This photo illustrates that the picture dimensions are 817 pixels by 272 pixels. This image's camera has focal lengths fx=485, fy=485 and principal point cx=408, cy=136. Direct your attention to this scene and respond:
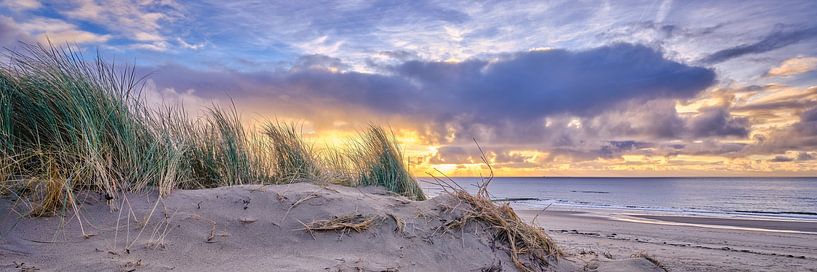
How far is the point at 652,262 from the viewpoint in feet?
15.0

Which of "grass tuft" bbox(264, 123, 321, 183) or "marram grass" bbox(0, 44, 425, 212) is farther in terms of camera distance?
"grass tuft" bbox(264, 123, 321, 183)

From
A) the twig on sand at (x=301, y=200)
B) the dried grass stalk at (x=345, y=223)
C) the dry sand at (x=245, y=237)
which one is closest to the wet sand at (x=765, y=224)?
the dry sand at (x=245, y=237)

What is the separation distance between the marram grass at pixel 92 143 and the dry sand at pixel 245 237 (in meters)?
0.20

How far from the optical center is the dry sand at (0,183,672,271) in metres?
2.93

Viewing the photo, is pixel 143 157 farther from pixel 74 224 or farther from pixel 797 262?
pixel 797 262

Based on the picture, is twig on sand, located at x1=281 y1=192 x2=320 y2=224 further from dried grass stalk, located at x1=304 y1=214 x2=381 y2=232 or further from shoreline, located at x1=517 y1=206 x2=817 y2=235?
shoreline, located at x1=517 y1=206 x2=817 y2=235

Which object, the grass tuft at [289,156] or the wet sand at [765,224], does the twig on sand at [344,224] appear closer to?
the grass tuft at [289,156]

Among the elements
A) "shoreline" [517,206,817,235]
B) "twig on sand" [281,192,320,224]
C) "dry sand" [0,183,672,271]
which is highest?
"twig on sand" [281,192,320,224]

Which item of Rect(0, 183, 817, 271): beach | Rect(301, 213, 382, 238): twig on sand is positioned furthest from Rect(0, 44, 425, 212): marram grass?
Rect(301, 213, 382, 238): twig on sand

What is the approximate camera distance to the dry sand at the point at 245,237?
9.61 ft

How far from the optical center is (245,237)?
10.9ft

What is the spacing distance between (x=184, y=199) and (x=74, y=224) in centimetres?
69

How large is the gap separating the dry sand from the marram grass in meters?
0.20

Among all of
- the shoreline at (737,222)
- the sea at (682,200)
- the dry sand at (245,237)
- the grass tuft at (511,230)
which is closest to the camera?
the dry sand at (245,237)
